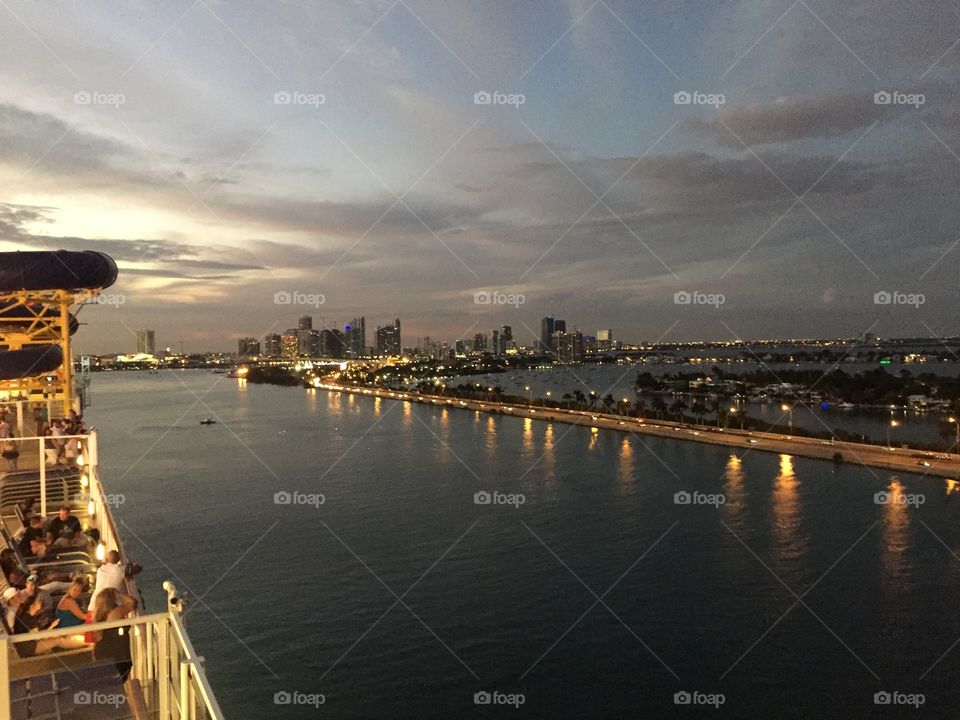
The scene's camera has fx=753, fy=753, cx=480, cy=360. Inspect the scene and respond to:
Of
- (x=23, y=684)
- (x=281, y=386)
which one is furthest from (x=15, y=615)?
(x=281, y=386)

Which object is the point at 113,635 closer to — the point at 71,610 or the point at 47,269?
the point at 71,610

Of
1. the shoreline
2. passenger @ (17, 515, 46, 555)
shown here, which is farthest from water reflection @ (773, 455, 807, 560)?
passenger @ (17, 515, 46, 555)

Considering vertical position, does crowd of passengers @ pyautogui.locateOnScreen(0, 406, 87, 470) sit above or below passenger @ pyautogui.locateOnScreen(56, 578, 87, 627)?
above

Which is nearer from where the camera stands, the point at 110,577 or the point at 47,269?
the point at 110,577

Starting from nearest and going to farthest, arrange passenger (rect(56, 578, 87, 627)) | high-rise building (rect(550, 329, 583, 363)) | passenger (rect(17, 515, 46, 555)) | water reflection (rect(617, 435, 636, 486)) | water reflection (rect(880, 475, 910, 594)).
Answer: passenger (rect(56, 578, 87, 627))
passenger (rect(17, 515, 46, 555))
water reflection (rect(880, 475, 910, 594))
water reflection (rect(617, 435, 636, 486))
high-rise building (rect(550, 329, 583, 363))

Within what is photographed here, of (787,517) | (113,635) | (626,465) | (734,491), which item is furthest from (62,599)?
(626,465)

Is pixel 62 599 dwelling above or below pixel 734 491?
above

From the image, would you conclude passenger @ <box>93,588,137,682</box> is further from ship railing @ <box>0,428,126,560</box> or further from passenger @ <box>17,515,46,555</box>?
ship railing @ <box>0,428,126,560</box>
